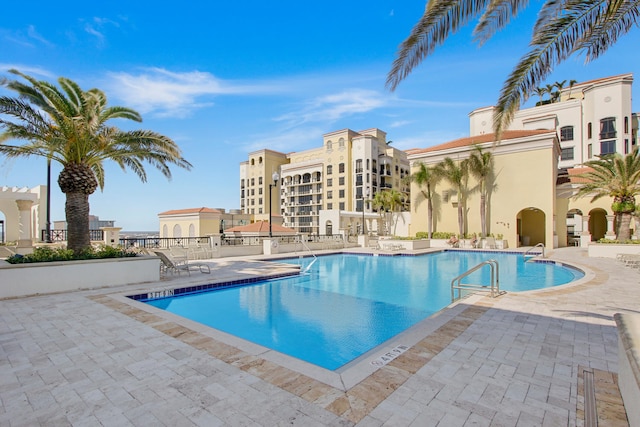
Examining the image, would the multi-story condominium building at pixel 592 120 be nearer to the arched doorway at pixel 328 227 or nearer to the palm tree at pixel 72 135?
the arched doorway at pixel 328 227

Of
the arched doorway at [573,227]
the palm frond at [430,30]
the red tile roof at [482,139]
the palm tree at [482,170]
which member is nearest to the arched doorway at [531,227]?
the arched doorway at [573,227]

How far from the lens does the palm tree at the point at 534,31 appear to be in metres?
4.80

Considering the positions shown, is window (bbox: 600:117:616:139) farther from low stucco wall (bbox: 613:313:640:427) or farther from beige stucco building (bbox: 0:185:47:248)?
beige stucco building (bbox: 0:185:47:248)

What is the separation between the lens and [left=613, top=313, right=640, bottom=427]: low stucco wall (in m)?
2.28

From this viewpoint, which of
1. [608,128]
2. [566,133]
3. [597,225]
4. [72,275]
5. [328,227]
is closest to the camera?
[72,275]

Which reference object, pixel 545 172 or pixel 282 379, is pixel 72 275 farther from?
pixel 545 172

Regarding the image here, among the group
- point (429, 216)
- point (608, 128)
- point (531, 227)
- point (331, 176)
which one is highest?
point (608, 128)

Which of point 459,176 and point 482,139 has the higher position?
point 482,139

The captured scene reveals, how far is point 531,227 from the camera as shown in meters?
27.4

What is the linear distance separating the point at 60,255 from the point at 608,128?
4567 cm

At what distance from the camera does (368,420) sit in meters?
2.77

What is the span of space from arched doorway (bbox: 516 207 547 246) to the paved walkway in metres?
24.3

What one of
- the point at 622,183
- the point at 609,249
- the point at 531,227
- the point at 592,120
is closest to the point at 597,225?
the point at 531,227

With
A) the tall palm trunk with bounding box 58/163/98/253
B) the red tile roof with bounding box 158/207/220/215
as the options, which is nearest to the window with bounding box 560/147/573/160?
the red tile roof with bounding box 158/207/220/215
